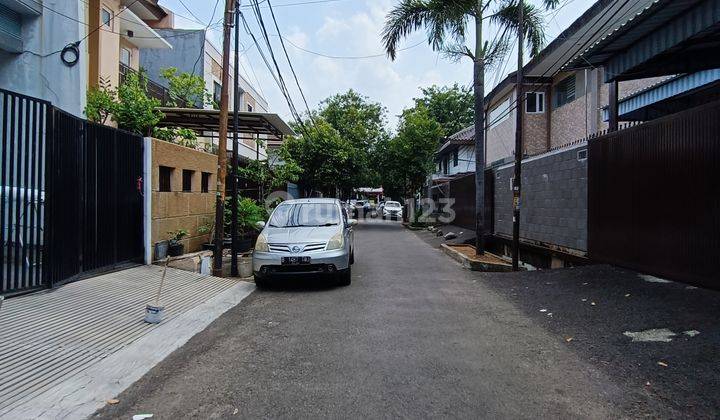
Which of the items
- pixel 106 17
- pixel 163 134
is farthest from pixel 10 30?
pixel 163 134

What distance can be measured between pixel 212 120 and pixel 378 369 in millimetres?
11188

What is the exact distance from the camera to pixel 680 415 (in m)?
3.55

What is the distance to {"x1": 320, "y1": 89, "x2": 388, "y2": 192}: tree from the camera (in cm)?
2994

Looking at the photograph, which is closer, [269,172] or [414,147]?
[269,172]

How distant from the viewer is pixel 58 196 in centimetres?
721

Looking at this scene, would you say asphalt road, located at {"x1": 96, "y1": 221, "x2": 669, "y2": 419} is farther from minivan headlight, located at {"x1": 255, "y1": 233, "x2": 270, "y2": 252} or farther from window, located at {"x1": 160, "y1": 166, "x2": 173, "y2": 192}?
window, located at {"x1": 160, "y1": 166, "x2": 173, "y2": 192}

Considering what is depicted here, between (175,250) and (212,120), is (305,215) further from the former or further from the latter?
(212,120)

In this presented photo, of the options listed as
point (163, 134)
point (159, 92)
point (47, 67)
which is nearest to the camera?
point (47, 67)

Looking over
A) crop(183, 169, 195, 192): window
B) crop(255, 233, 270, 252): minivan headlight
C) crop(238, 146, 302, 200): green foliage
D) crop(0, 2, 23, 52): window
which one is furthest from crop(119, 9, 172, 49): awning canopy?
crop(255, 233, 270, 252): minivan headlight

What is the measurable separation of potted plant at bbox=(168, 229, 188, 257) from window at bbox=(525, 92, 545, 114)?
56.8 feet

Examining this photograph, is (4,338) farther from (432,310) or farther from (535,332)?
(535,332)

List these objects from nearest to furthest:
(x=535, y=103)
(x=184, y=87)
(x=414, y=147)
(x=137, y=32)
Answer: (x=137, y=32) < (x=184, y=87) < (x=535, y=103) < (x=414, y=147)

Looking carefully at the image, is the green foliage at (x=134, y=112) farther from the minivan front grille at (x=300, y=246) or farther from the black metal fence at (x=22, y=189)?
the minivan front grille at (x=300, y=246)

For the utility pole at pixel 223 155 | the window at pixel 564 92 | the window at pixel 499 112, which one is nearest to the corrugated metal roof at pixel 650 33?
the utility pole at pixel 223 155
